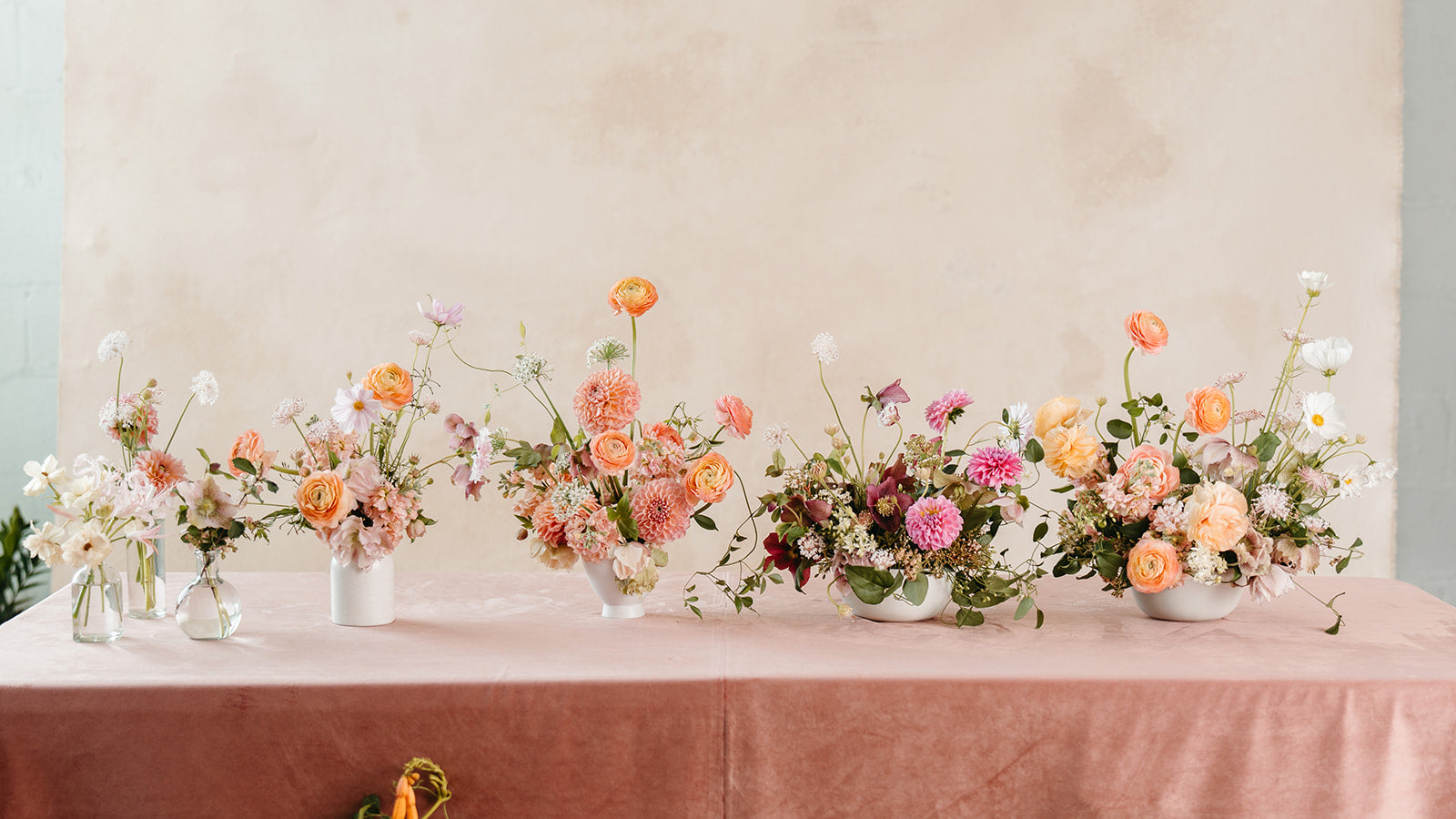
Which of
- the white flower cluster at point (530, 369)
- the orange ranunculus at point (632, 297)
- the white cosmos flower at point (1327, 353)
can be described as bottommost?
the white flower cluster at point (530, 369)

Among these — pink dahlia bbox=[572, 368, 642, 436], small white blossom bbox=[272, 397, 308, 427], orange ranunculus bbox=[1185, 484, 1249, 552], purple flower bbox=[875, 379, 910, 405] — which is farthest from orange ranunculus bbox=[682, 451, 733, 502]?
orange ranunculus bbox=[1185, 484, 1249, 552]

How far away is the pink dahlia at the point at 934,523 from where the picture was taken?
1.32 m

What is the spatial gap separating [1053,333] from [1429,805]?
5.17 feet

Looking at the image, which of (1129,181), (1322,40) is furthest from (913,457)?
(1322,40)

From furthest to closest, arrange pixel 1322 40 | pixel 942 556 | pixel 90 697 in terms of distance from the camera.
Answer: pixel 1322 40 < pixel 942 556 < pixel 90 697

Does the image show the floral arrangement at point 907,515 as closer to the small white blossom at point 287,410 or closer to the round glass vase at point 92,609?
the small white blossom at point 287,410

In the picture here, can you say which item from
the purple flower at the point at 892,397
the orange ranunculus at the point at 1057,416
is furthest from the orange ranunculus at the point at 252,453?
the orange ranunculus at the point at 1057,416

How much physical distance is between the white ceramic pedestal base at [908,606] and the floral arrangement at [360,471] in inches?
23.5

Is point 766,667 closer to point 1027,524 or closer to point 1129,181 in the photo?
point 1027,524

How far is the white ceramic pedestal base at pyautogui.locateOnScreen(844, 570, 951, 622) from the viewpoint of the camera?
139 cm

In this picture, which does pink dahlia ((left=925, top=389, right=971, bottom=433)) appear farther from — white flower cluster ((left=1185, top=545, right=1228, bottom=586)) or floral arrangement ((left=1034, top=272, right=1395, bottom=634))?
white flower cluster ((left=1185, top=545, right=1228, bottom=586))

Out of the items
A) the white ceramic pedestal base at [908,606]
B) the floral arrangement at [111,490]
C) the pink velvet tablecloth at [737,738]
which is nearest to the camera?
the pink velvet tablecloth at [737,738]

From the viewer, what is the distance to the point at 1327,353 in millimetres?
1330

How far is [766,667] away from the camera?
118 centimetres
